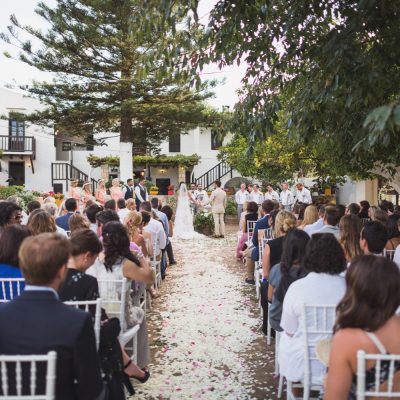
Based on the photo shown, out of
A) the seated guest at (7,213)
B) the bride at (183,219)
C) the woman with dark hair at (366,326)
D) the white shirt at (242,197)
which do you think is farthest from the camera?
the white shirt at (242,197)

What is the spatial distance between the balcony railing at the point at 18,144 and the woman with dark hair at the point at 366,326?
2445 cm

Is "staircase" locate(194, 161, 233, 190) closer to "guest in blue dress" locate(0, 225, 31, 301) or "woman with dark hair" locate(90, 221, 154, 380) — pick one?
"woman with dark hair" locate(90, 221, 154, 380)

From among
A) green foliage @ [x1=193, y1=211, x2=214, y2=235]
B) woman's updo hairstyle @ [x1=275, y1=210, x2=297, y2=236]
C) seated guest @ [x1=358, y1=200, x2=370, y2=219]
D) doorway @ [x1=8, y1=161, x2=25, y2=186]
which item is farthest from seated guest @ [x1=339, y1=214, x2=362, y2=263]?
doorway @ [x1=8, y1=161, x2=25, y2=186]

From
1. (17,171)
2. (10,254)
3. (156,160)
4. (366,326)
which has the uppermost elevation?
(156,160)

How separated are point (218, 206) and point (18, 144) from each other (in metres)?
15.7

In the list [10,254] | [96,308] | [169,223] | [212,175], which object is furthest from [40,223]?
[212,175]

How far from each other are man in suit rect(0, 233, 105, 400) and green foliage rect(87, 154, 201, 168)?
22.9 metres

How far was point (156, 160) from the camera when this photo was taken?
2572cm

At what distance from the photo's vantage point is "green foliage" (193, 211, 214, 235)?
14.1 meters

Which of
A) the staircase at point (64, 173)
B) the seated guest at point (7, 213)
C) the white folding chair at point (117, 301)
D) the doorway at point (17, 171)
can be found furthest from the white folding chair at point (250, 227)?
the doorway at point (17, 171)

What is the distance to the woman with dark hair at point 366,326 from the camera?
6.03 feet

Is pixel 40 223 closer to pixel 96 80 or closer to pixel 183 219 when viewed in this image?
pixel 183 219

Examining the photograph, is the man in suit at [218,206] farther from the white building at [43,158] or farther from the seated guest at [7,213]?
the white building at [43,158]

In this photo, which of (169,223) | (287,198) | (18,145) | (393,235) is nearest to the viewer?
(393,235)
